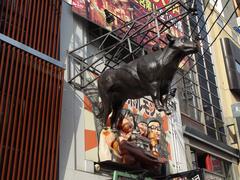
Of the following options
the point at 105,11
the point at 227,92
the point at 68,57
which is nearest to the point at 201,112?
the point at 227,92

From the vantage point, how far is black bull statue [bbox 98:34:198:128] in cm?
1020

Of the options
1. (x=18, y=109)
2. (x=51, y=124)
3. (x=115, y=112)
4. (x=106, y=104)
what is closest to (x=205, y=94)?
(x=115, y=112)

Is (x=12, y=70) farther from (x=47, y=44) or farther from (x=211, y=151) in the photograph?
(x=211, y=151)

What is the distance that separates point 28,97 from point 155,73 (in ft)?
10.5

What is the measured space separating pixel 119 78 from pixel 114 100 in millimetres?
809

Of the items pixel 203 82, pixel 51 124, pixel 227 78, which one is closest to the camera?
pixel 51 124

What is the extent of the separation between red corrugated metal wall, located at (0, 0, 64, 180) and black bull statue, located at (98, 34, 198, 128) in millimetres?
1784

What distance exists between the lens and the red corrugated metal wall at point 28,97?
9.47 metres

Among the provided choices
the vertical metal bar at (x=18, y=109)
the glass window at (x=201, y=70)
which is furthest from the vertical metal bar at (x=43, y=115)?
the glass window at (x=201, y=70)

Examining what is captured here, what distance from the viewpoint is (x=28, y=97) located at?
10.2 meters

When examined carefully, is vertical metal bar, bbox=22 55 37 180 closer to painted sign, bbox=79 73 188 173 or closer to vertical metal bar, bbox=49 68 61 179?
vertical metal bar, bbox=49 68 61 179

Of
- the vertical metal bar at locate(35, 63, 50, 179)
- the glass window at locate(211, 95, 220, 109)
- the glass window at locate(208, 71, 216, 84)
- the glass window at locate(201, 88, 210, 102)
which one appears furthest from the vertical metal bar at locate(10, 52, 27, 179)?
the glass window at locate(208, 71, 216, 84)

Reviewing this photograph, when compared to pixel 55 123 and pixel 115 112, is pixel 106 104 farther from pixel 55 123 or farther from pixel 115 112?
pixel 55 123

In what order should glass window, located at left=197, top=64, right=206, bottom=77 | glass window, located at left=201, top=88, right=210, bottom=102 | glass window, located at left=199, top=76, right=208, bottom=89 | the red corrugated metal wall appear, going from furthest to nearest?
glass window, located at left=197, top=64, right=206, bottom=77 → glass window, located at left=199, top=76, right=208, bottom=89 → glass window, located at left=201, top=88, right=210, bottom=102 → the red corrugated metal wall
